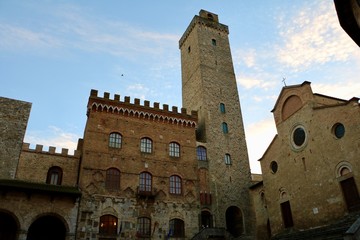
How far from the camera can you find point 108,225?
70.9 ft

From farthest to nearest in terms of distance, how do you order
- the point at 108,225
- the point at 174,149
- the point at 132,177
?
the point at 174,149
the point at 132,177
the point at 108,225

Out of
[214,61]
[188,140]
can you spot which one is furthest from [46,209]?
[214,61]

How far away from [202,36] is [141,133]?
1575 centimetres

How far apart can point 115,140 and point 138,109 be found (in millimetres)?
3647

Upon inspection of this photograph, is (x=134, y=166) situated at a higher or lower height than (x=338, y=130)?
lower

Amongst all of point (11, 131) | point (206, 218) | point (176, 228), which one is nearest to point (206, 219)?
point (206, 218)

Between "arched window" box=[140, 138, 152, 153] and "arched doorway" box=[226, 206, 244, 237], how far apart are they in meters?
9.66

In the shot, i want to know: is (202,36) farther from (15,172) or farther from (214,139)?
(15,172)

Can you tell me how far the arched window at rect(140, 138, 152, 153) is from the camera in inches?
1007

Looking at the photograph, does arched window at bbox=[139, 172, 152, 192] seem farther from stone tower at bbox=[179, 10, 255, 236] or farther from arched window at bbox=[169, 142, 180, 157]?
stone tower at bbox=[179, 10, 255, 236]

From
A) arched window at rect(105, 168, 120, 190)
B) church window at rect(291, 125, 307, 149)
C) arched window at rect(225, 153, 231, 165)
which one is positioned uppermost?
arched window at rect(225, 153, 231, 165)

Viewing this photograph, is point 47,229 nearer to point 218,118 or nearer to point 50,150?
point 50,150

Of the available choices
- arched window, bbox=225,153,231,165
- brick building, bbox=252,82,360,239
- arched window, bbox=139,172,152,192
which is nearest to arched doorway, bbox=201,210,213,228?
brick building, bbox=252,82,360,239

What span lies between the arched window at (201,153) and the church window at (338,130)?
38.9ft
